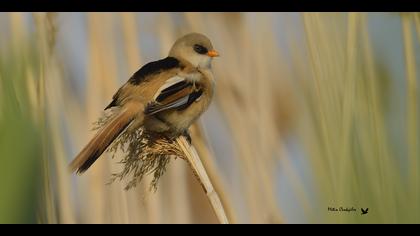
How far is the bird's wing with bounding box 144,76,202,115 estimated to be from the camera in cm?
195

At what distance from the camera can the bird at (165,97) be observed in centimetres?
191

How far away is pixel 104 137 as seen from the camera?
6.13 ft

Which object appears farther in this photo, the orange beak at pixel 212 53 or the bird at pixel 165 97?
the orange beak at pixel 212 53

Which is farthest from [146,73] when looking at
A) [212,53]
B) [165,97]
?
[212,53]

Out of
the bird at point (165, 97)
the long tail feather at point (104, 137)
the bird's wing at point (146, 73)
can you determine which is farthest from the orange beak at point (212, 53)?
the long tail feather at point (104, 137)

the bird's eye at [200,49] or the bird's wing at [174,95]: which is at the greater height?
the bird's eye at [200,49]

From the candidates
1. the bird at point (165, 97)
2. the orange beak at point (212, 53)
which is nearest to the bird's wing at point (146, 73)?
the bird at point (165, 97)

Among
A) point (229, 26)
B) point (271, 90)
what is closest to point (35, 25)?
point (229, 26)

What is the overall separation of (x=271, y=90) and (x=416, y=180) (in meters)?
0.58

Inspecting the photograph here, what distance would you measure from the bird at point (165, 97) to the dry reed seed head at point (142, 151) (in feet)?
0.12

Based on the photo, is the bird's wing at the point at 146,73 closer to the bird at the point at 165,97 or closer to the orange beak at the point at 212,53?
the bird at the point at 165,97

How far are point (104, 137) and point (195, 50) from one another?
1.51 feet
